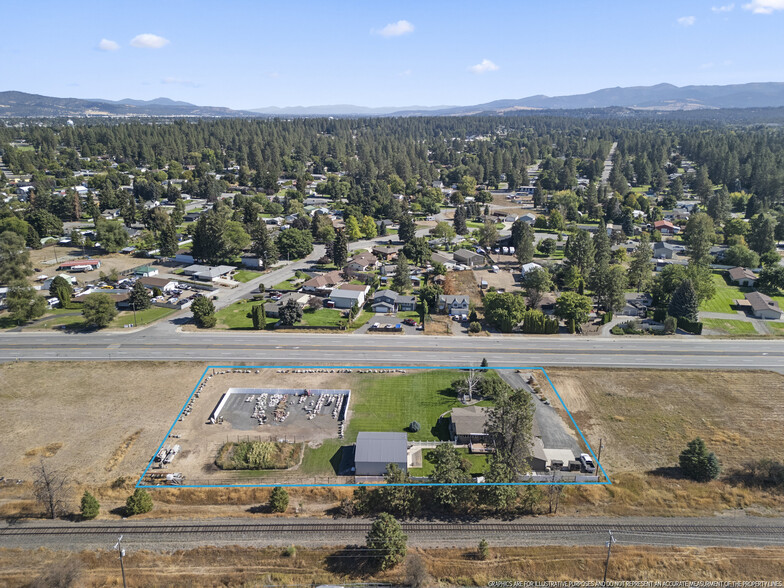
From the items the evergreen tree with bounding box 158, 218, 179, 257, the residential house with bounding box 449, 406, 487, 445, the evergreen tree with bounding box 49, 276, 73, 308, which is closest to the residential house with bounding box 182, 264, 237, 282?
the evergreen tree with bounding box 158, 218, 179, 257

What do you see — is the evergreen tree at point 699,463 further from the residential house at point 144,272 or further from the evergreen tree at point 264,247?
the residential house at point 144,272

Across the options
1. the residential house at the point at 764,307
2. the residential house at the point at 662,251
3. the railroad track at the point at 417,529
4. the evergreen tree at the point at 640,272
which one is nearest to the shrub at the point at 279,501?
the railroad track at the point at 417,529

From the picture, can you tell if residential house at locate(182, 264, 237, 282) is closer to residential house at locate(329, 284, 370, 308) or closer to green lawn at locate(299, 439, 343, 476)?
A: residential house at locate(329, 284, 370, 308)

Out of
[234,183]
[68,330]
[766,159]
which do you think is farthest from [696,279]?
[234,183]

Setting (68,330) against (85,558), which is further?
(68,330)

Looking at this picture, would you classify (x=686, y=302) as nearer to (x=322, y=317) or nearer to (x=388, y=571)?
(x=322, y=317)

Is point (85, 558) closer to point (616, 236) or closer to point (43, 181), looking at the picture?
point (616, 236)
